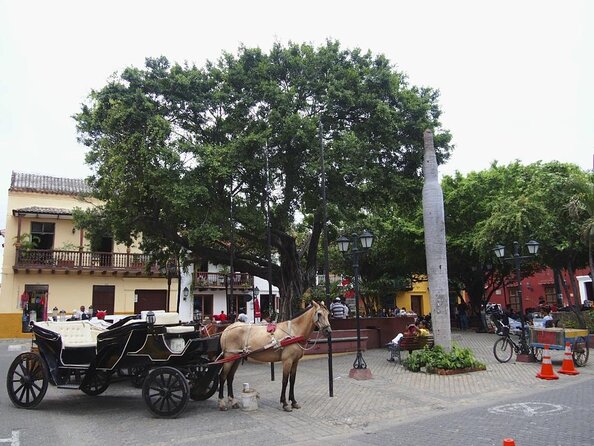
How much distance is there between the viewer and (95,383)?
10.2 meters

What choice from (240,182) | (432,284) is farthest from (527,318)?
(240,182)

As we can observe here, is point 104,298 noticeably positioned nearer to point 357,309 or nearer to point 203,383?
point 357,309

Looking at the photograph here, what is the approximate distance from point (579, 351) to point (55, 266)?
27575 millimetres

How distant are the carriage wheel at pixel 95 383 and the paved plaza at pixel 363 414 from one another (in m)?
0.19

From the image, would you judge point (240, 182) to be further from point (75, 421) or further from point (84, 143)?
point (75, 421)

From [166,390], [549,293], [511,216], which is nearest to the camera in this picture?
[166,390]

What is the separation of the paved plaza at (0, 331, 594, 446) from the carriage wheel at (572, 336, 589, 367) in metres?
1.32

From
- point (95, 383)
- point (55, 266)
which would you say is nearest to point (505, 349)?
point (95, 383)

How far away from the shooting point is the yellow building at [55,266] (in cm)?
2923

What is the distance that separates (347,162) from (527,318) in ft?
61.1

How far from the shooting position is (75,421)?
27.6 feet

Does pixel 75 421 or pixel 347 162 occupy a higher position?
pixel 347 162

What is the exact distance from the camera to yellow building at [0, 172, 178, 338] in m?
29.2

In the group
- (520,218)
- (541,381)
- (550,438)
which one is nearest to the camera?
(550,438)
